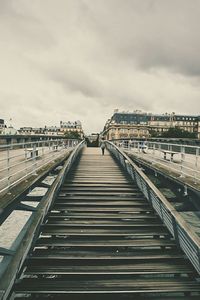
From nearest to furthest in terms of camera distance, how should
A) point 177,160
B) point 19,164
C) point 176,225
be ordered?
point 176,225 → point 19,164 → point 177,160

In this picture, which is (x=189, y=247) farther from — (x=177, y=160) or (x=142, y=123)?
(x=142, y=123)

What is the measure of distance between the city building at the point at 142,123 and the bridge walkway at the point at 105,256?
461 ft

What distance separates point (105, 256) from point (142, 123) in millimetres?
153780

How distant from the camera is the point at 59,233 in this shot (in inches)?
242

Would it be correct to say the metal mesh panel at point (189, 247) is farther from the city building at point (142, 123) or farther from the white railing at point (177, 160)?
the city building at point (142, 123)

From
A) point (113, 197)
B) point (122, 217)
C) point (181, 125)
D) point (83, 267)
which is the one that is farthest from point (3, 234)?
point (181, 125)

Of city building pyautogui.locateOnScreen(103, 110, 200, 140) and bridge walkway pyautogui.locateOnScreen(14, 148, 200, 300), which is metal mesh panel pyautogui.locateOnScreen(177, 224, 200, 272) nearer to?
bridge walkway pyautogui.locateOnScreen(14, 148, 200, 300)

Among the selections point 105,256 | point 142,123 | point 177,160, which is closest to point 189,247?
point 105,256

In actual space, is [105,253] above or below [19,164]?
below

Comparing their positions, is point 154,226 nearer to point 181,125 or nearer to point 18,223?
point 18,223

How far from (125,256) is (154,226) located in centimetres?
156

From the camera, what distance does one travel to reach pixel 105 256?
533 centimetres

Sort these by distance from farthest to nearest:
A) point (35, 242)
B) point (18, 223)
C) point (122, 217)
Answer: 1. point (18, 223)
2. point (122, 217)
3. point (35, 242)

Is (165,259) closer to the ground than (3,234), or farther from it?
farther from it
